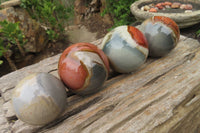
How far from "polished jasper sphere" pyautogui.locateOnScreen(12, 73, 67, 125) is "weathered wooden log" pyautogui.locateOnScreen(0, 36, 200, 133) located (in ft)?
0.45

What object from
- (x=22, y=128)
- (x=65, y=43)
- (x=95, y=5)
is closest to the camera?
(x=22, y=128)

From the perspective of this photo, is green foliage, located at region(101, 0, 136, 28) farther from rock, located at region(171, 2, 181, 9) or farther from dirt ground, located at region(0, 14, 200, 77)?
dirt ground, located at region(0, 14, 200, 77)

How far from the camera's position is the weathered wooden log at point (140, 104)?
2.66 feet

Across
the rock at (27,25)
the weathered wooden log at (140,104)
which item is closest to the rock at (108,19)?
the rock at (27,25)

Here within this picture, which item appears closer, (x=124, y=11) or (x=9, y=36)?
(x=9, y=36)

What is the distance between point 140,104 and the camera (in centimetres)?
90

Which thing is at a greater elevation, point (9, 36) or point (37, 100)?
point (9, 36)

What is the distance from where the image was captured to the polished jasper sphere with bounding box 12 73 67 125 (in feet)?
2.26

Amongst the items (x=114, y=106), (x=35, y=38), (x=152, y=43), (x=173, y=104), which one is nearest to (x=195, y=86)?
(x=173, y=104)

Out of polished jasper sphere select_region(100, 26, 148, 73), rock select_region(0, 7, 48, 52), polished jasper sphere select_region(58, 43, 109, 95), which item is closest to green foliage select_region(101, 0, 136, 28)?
rock select_region(0, 7, 48, 52)

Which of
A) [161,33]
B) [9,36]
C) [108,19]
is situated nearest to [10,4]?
[9,36]

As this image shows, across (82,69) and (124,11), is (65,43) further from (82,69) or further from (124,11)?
(82,69)

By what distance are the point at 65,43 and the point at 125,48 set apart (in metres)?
2.51

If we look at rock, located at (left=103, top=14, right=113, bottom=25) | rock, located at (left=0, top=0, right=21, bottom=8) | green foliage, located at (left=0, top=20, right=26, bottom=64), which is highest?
rock, located at (left=0, top=0, right=21, bottom=8)
